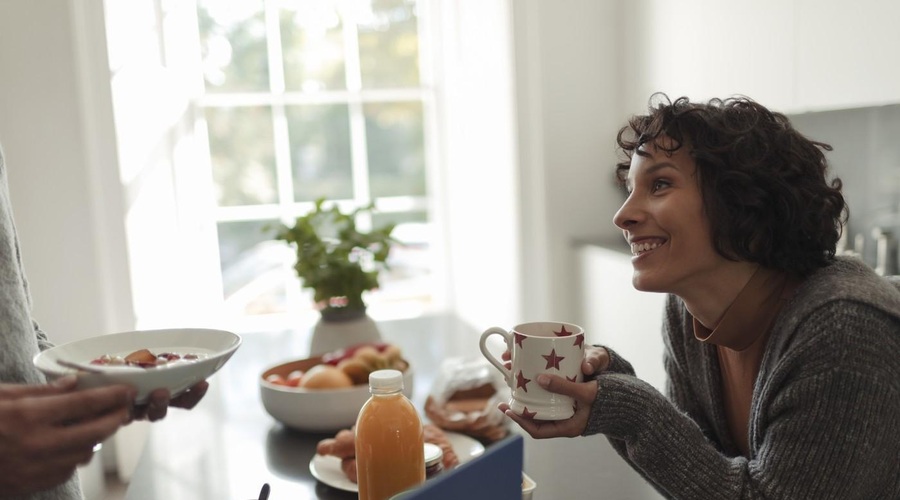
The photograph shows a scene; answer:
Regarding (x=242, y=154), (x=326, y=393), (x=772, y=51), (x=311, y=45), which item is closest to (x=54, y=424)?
(x=326, y=393)

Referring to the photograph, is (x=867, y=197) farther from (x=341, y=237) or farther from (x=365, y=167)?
(x=365, y=167)

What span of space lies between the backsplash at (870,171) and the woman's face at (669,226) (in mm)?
1362

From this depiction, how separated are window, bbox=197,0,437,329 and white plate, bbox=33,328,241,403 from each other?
9.45 feet

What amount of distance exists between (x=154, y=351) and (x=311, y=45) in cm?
328

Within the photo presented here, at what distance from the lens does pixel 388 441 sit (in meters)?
0.93

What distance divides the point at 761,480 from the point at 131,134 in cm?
310

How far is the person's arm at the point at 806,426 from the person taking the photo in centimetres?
88

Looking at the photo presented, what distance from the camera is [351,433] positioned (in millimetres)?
1150

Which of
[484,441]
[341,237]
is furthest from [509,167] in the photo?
[484,441]

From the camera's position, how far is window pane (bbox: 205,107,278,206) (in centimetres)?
392

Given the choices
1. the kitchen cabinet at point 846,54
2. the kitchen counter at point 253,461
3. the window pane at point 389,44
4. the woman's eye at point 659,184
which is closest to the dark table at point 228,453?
the kitchen counter at point 253,461

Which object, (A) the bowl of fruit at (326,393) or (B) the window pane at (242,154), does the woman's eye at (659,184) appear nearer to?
(A) the bowl of fruit at (326,393)

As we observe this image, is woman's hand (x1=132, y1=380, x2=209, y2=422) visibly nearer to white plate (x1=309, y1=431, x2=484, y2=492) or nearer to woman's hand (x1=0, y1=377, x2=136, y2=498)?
woman's hand (x1=0, y1=377, x2=136, y2=498)

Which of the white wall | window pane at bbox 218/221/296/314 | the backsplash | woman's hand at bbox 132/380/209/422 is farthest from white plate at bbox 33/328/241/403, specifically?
window pane at bbox 218/221/296/314
